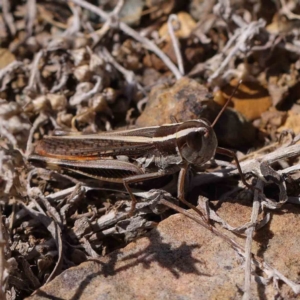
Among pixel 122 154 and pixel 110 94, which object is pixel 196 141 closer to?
pixel 122 154

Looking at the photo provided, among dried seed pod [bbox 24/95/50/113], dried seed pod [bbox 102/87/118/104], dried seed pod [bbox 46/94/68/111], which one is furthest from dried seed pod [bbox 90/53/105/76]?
dried seed pod [bbox 24/95/50/113]

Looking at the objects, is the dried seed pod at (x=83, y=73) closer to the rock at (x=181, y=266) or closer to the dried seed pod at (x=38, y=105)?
the dried seed pod at (x=38, y=105)

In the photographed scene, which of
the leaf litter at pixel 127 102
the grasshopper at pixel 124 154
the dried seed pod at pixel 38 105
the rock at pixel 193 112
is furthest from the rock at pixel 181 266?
the dried seed pod at pixel 38 105

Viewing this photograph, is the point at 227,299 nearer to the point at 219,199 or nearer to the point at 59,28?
the point at 219,199

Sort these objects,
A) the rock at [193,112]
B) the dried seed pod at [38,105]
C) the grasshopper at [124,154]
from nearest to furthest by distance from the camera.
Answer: the grasshopper at [124,154] < the rock at [193,112] < the dried seed pod at [38,105]

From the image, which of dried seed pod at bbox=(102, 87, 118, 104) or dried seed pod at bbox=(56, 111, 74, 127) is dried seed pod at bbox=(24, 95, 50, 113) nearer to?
dried seed pod at bbox=(56, 111, 74, 127)

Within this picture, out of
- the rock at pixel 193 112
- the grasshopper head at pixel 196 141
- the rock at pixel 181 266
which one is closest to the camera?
the rock at pixel 181 266

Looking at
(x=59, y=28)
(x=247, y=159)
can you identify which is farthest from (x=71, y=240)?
(x=59, y=28)
